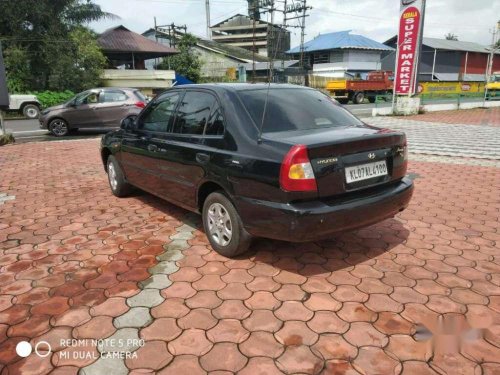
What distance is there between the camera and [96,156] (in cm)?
898

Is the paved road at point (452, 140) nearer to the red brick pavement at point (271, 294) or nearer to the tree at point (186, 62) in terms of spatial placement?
the red brick pavement at point (271, 294)

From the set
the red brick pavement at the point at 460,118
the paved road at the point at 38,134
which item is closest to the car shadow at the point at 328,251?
the paved road at the point at 38,134

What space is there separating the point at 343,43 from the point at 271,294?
52.8m

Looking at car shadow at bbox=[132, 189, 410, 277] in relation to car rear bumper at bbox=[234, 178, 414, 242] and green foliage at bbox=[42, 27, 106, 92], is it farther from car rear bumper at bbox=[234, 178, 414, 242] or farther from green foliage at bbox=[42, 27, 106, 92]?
green foliage at bbox=[42, 27, 106, 92]

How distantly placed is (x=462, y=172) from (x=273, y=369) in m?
6.08

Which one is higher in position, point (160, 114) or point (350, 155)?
point (160, 114)

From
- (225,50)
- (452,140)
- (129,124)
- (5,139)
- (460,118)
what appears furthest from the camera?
(225,50)

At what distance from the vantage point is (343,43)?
50188mm

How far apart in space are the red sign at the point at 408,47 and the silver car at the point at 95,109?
37.4ft

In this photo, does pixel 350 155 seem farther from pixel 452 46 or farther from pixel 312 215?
pixel 452 46

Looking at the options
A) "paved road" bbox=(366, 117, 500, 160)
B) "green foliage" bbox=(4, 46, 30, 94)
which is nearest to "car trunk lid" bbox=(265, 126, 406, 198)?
"paved road" bbox=(366, 117, 500, 160)

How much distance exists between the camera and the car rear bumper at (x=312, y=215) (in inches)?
110

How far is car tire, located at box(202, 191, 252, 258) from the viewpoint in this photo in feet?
10.7

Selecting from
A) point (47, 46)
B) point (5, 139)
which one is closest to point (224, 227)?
point (5, 139)
